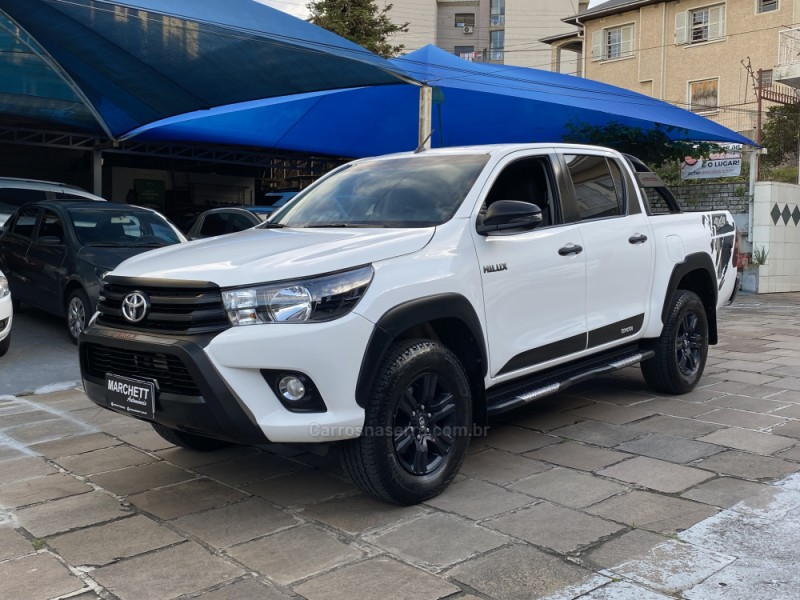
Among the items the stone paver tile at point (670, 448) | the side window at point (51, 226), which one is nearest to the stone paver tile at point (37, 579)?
the stone paver tile at point (670, 448)

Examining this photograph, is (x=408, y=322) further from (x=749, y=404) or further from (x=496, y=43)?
(x=496, y=43)

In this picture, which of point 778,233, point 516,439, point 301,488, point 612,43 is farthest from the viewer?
point 612,43

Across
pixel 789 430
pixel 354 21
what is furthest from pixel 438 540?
pixel 354 21

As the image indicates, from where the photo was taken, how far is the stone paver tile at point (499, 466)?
169 inches

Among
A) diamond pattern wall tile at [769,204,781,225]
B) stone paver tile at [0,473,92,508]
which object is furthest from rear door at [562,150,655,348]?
diamond pattern wall tile at [769,204,781,225]

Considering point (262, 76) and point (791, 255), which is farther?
point (791, 255)

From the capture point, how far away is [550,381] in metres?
4.71

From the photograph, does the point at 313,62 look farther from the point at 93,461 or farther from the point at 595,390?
the point at 93,461

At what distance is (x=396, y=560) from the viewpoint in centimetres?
325

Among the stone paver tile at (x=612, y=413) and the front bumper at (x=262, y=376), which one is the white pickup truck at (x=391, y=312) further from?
the stone paver tile at (x=612, y=413)

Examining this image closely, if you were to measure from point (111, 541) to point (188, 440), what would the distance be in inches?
46.5

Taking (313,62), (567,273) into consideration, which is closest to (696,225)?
(567,273)

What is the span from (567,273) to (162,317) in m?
2.38

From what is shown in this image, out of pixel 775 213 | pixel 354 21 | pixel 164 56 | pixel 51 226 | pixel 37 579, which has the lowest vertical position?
pixel 37 579
